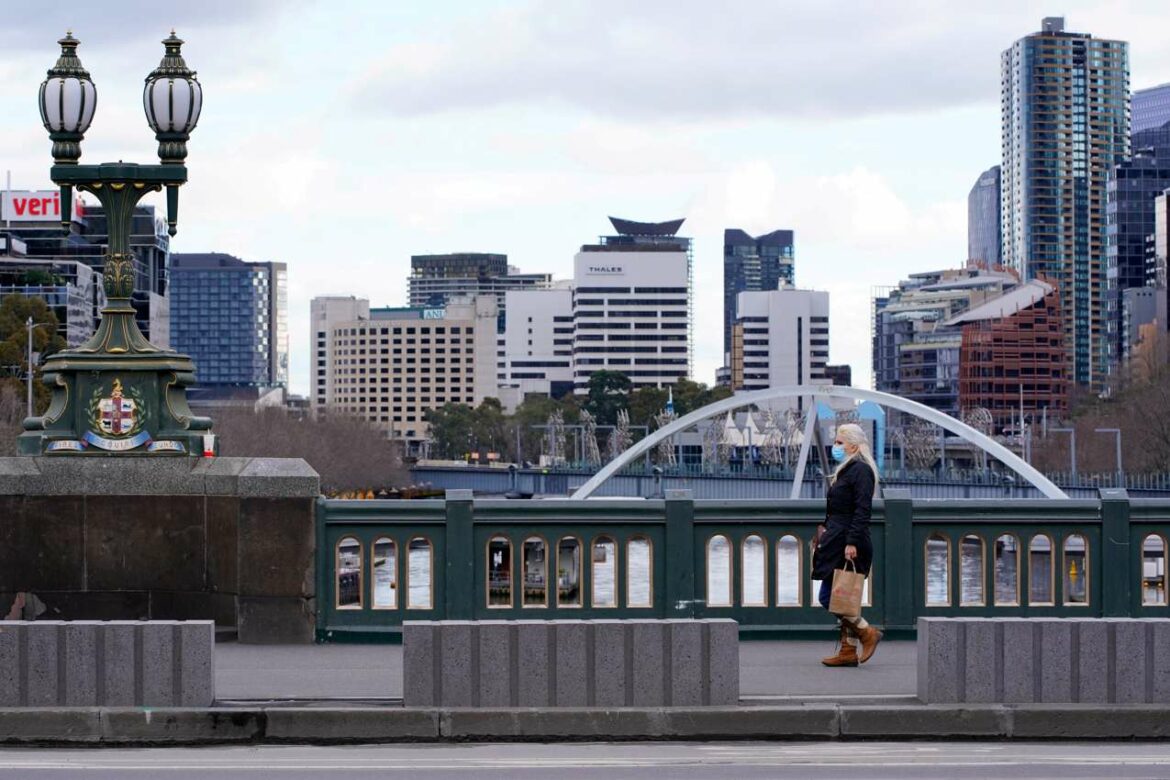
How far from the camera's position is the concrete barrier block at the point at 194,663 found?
12.9m

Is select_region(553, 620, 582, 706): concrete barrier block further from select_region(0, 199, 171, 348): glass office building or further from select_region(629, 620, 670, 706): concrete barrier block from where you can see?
select_region(0, 199, 171, 348): glass office building

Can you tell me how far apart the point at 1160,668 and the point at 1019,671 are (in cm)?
89

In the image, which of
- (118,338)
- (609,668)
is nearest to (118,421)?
(118,338)

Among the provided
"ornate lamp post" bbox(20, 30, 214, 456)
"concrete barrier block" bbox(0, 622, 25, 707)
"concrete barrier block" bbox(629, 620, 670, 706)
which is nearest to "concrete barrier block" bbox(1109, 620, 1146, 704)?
"concrete barrier block" bbox(629, 620, 670, 706)

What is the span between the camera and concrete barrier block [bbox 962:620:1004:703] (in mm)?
13117

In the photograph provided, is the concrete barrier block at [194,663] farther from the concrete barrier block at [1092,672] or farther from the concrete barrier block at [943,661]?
the concrete barrier block at [1092,672]

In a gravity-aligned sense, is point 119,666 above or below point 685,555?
below

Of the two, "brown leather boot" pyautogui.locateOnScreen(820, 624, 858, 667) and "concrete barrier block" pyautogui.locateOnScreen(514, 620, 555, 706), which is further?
"brown leather boot" pyautogui.locateOnScreen(820, 624, 858, 667)

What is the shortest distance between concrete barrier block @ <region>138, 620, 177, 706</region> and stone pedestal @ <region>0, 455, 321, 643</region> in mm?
3619

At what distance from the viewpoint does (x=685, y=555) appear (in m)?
16.7

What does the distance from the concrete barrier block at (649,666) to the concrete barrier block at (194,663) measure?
→ 8.73ft

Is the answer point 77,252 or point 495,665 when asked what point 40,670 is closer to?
point 495,665

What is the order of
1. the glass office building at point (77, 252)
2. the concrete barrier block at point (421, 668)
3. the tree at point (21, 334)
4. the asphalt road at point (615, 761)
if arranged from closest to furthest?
the asphalt road at point (615, 761) < the concrete barrier block at point (421, 668) < the tree at point (21, 334) < the glass office building at point (77, 252)

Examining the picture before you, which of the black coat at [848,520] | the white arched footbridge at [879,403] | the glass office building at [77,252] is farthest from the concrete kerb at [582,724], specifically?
the glass office building at [77,252]
